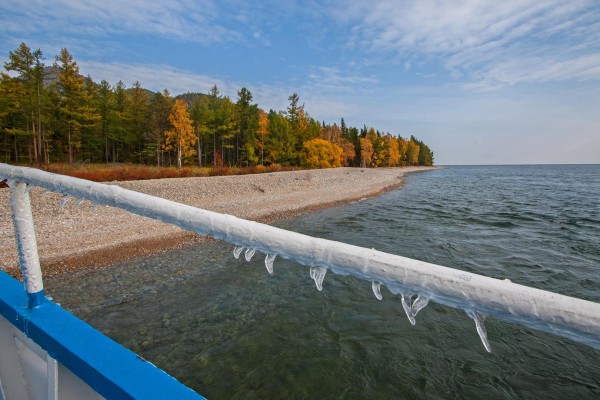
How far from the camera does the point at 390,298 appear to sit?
25.3ft

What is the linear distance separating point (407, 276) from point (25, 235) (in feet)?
6.36

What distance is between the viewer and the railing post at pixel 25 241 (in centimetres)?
151

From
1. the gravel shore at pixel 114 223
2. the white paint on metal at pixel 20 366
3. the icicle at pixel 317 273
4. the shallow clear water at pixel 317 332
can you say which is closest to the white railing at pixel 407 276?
the icicle at pixel 317 273

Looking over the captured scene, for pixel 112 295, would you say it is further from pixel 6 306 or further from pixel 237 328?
pixel 6 306

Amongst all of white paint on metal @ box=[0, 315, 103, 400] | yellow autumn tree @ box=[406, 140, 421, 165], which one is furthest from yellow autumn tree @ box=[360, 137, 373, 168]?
white paint on metal @ box=[0, 315, 103, 400]

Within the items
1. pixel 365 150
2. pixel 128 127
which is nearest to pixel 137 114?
pixel 128 127

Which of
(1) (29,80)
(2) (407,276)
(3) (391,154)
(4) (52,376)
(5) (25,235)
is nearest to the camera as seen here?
(2) (407,276)

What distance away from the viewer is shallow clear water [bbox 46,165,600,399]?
4.78 meters

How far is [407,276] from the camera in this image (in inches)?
28.8

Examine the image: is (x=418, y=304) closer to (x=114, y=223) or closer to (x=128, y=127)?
(x=114, y=223)

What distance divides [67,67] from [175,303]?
40585mm

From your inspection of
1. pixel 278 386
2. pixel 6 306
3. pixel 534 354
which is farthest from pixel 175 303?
pixel 534 354

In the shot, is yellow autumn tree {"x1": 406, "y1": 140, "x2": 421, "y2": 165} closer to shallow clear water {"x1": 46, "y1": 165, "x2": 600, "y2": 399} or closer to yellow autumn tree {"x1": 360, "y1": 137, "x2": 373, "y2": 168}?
yellow autumn tree {"x1": 360, "y1": 137, "x2": 373, "y2": 168}

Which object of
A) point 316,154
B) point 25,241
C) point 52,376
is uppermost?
point 316,154
